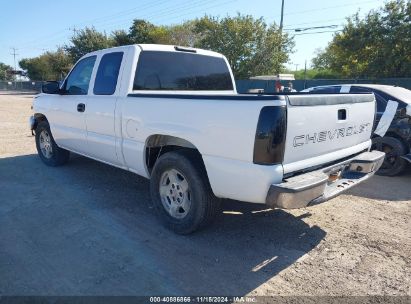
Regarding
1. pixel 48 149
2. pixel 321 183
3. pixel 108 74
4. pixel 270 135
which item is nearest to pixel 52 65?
pixel 48 149

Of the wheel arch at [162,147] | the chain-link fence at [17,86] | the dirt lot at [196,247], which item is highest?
the chain-link fence at [17,86]

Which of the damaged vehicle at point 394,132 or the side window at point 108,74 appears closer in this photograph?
the side window at point 108,74

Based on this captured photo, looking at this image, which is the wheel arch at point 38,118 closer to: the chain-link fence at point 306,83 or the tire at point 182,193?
the tire at point 182,193

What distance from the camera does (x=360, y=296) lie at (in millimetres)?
2953

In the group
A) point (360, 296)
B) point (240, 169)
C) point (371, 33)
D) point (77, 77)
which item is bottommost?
point (360, 296)

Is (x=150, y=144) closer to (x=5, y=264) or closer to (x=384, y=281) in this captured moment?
(x=5, y=264)

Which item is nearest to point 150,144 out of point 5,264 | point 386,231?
point 5,264

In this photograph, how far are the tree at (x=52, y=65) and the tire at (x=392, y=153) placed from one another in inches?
1760

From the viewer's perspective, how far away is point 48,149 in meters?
6.92

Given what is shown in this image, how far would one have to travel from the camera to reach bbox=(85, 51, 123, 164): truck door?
4645 mm

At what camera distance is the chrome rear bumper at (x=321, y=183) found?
3.04 m

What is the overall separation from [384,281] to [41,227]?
3574mm

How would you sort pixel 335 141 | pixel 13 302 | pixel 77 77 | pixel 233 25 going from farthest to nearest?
pixel 233 25 → pixel 77 77 → pixel 335 141 → pixel 13 302

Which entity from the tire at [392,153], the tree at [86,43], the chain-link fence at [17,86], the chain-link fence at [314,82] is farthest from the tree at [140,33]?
the tire at [392,153]
